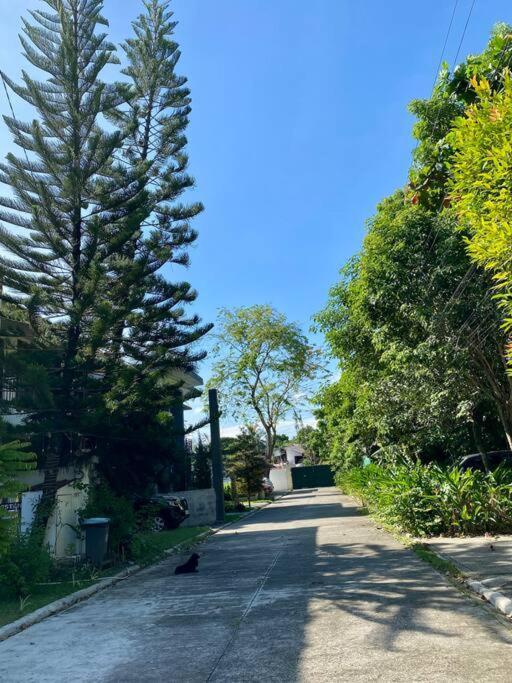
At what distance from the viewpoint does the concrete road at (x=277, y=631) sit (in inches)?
185

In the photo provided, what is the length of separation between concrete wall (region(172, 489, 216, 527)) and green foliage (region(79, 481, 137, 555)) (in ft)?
31.0

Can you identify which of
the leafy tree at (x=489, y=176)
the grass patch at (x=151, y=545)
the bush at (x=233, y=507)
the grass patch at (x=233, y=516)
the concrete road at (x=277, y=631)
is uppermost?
the leafy tree at (x=489, y=176)

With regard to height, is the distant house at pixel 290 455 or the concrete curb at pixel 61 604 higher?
the distant house at pixel 290 455

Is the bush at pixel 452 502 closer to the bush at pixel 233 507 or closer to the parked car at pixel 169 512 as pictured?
the parked car at pixel 169 512

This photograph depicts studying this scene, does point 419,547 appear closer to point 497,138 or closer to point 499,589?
point 499,589

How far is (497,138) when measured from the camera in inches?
176

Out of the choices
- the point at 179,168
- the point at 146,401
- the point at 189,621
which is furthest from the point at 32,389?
the point at 179,168

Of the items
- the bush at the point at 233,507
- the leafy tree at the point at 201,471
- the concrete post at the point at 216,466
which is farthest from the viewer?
the bush at the point at 233,507

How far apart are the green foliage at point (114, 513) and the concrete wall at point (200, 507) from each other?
9.44 meters

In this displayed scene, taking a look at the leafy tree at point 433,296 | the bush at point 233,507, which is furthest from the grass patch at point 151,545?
the bush at point 233,507

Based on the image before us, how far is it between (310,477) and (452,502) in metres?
48.2

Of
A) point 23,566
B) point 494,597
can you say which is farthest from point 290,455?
point 494,597

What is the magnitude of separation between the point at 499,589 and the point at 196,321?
34.8 feet

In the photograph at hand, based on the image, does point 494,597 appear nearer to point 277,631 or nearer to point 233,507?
point 277,631
